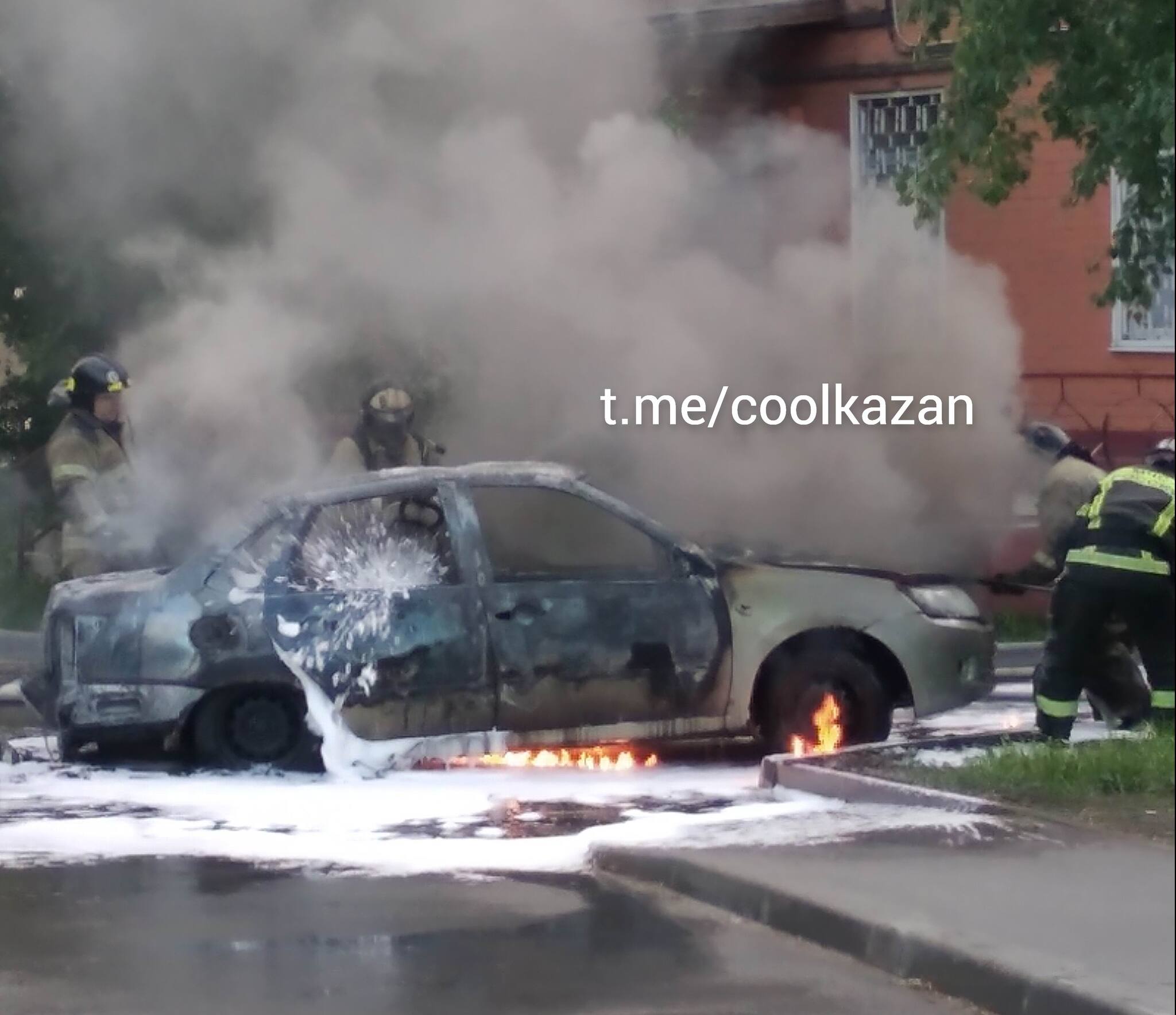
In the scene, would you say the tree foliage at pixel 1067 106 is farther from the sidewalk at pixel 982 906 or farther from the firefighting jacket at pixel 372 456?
the firefighting jacket at pixel 372 456

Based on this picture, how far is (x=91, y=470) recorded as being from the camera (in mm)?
11055

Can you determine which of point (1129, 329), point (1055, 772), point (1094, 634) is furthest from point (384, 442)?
point (1129, 329)

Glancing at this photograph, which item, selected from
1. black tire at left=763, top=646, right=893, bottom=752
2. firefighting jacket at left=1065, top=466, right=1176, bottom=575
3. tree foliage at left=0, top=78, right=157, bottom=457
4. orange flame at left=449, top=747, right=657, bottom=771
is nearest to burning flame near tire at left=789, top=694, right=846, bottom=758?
black tire at left=763, top=646, right=893, bottom=752

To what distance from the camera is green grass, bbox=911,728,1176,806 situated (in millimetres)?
6145

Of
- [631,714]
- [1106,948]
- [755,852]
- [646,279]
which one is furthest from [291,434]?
[1106,948]

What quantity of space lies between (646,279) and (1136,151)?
4957 millimetres

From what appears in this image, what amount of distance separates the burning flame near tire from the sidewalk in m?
2.03

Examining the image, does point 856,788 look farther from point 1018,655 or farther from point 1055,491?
point 1018,655

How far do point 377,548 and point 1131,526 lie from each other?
170 inches

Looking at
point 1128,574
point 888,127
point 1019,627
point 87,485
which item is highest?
point 888,127

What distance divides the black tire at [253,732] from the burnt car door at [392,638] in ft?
0.91

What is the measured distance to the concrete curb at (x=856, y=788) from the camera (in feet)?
25.2

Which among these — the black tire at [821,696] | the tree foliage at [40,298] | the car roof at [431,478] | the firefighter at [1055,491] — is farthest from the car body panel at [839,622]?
the tree foliage at [40,298]

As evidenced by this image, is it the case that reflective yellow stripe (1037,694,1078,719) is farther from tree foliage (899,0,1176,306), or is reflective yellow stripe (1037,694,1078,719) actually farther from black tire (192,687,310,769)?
black tire (192,687,310,769)
